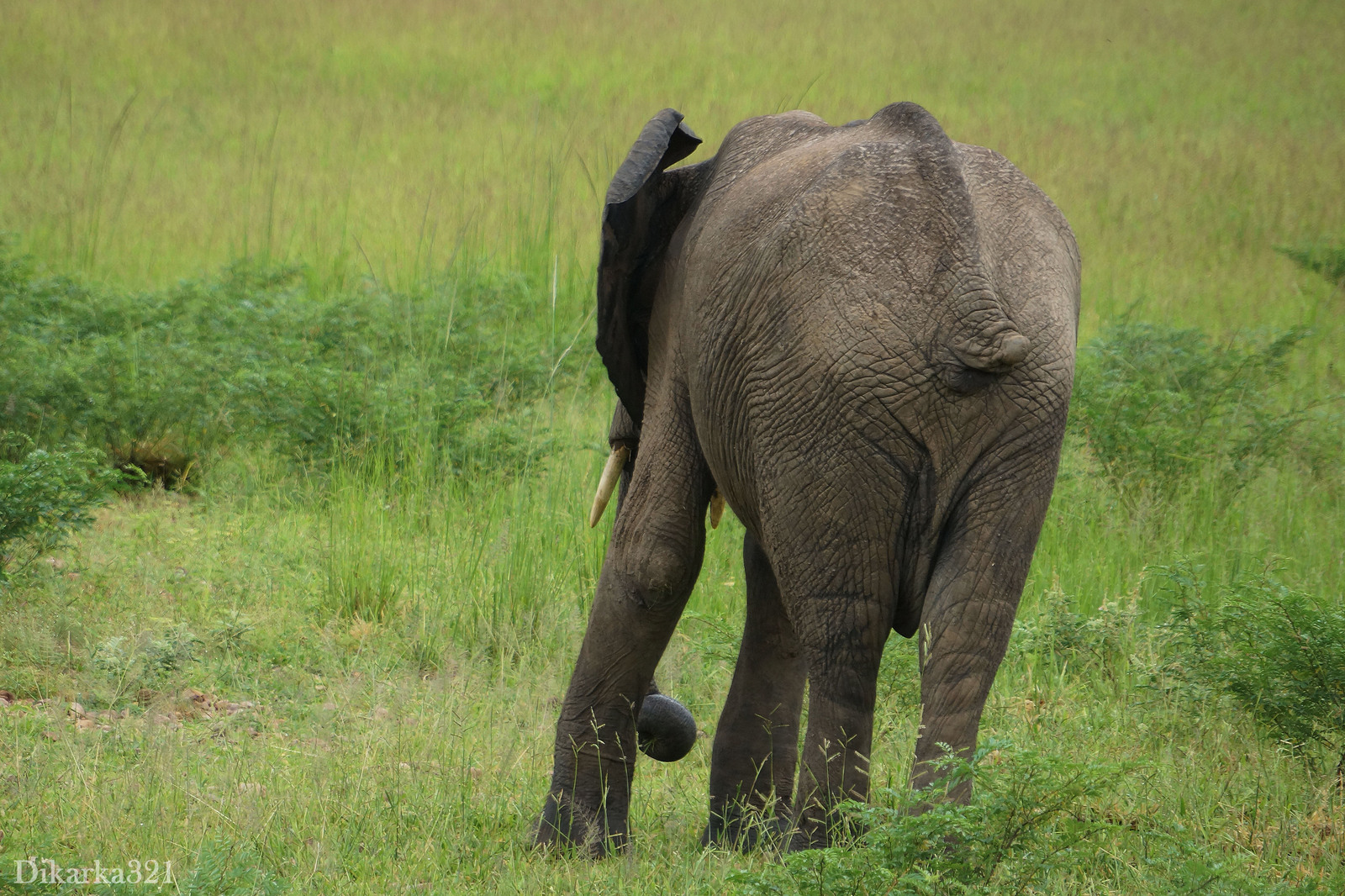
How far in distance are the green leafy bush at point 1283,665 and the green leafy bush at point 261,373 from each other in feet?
12.5

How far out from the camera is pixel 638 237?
11.8ft

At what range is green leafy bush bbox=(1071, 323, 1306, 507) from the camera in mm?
7297

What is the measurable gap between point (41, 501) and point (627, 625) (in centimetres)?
300

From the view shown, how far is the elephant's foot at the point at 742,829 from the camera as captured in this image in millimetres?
3654

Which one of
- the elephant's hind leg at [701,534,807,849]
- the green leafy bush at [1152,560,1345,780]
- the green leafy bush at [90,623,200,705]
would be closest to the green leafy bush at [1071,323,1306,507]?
the green leafy bush at [1152,560,1345,780]

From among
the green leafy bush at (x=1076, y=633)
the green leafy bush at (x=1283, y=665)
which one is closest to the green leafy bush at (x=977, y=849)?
the green leafy bush at (x=1283, y=665)

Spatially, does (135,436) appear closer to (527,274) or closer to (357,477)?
(357,477)

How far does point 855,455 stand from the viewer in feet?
9.14

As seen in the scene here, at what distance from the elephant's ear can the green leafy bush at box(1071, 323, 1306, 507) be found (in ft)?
13.8

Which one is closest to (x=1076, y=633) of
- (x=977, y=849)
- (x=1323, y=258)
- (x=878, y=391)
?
(x=977, y=849)

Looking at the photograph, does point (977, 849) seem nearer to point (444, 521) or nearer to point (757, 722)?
point (757, 722)

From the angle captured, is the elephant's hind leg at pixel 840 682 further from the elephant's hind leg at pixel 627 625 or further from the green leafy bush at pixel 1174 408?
the green leafy bush at pixel 1174 408

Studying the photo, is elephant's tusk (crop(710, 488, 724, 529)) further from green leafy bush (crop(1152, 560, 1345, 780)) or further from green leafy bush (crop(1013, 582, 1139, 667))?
green leafy bush (crop(1013, 582, 1139, 667))

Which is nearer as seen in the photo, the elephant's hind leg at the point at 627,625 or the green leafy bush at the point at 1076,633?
the elephant's hind leg at the point at 627,625
